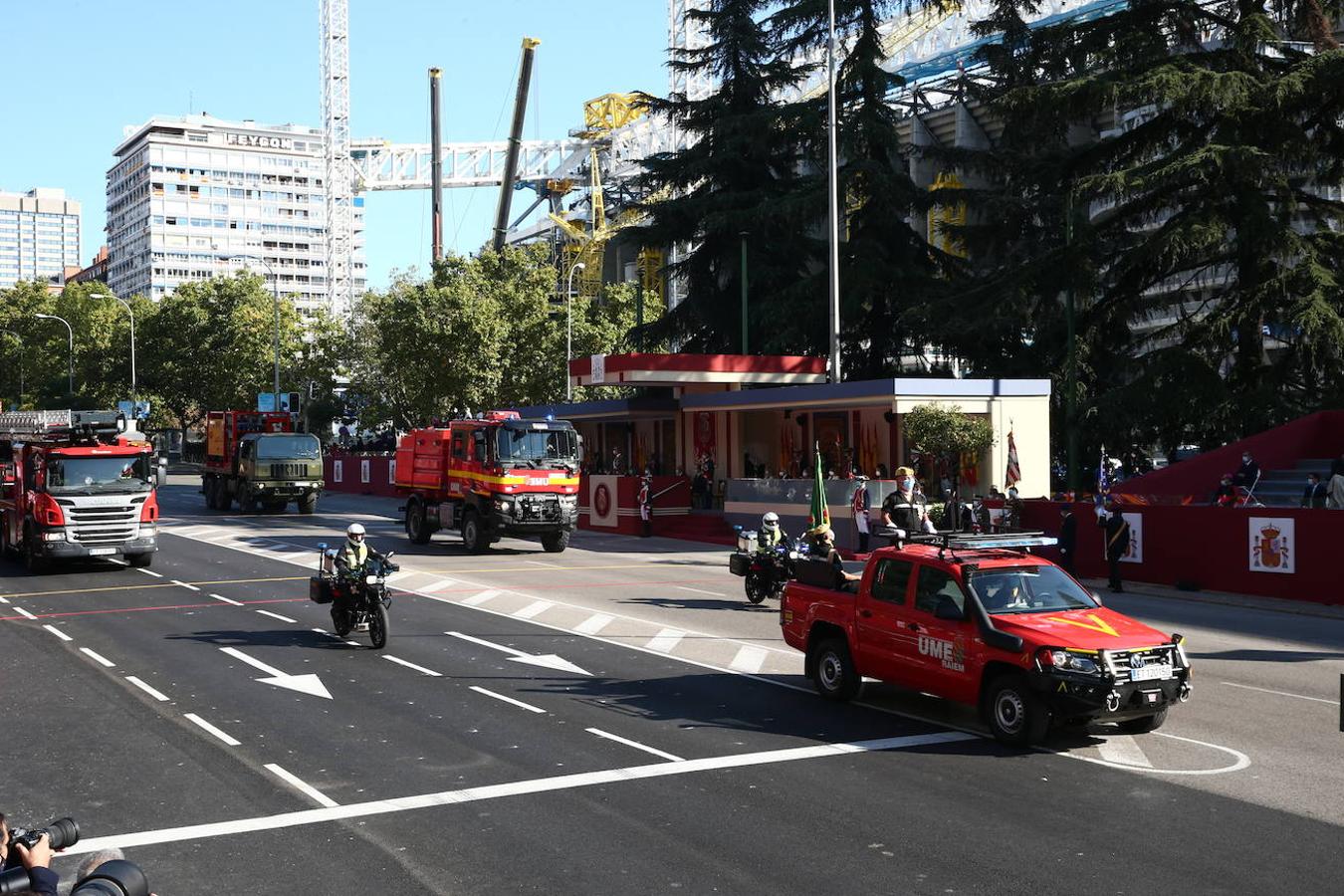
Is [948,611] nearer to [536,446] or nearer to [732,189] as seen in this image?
[536,446]

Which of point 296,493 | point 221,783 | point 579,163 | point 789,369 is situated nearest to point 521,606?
point 221,783

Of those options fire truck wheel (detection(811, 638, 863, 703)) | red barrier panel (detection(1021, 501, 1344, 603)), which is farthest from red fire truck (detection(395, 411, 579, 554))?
fire truck wheel (detection(811, 638, 863, 703))

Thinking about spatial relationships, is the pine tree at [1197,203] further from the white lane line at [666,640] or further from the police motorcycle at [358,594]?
the police motorcycle at [358,594]

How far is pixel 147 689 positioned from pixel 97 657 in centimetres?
277

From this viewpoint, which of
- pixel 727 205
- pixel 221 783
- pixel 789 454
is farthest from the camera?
pixel 727 205

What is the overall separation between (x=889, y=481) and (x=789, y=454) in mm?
7614

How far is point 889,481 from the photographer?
109 ft

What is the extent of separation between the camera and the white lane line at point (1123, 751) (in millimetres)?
11953

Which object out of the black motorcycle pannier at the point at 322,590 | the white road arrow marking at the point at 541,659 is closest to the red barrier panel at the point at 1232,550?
the white road arrow marking at the point at 541,659

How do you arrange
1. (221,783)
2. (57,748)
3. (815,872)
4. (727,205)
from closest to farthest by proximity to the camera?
1. (815,872)
2. (221,783)
3. (57,748)
4. (727,205)

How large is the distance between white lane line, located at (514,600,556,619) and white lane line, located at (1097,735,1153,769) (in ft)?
36.6

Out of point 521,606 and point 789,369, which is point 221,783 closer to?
point 521,606

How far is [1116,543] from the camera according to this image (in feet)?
84.4

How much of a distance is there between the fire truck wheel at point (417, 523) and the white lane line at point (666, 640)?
16.9 m
